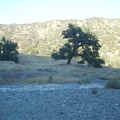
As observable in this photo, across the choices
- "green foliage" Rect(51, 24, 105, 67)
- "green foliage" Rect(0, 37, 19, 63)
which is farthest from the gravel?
"green foliage" Rect(0, 37, 19, 63)

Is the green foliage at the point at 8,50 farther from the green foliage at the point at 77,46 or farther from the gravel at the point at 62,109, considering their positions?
the gravel at the point at 62,109

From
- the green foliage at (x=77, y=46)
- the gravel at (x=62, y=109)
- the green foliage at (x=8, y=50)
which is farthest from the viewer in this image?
the green foliage at (x=8, y=50)

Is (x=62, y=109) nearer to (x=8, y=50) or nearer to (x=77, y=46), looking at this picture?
(x=77, y=46)

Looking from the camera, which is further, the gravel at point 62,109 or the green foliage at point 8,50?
the green foliage at point 8,50

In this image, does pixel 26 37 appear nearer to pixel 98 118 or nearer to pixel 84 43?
pixel 84 43

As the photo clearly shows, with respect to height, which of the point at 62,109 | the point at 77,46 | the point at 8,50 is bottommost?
the point at 62,109

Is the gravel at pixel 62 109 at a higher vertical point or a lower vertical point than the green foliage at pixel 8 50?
lower

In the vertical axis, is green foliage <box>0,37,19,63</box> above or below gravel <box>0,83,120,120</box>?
above

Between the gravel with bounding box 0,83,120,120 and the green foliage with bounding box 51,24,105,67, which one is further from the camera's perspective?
the green foliage with bounding box 51,24,105,67

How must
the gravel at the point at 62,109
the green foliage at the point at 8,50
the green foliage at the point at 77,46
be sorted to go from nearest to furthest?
the gravel at the point at 62,109, the green foliage at the point at 77,46, the green foliage at the point at 8,50

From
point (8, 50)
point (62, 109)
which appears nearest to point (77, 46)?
point (8, 50)

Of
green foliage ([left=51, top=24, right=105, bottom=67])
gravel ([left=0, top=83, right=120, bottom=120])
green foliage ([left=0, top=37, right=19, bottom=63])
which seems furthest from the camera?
green foliage ([left=0, top=37, right=19, bottom=63])

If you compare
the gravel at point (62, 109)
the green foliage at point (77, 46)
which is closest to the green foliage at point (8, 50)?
the green foliage at point (77, 46)

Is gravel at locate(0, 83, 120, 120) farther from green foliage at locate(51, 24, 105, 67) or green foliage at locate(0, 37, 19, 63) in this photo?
green foliage at locate(0, 37, 19, 63)
